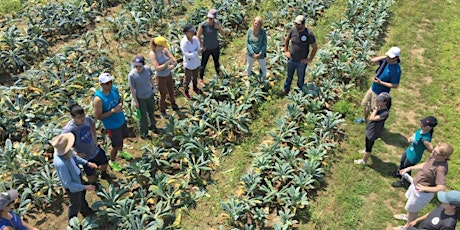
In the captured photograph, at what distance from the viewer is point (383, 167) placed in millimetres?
8297

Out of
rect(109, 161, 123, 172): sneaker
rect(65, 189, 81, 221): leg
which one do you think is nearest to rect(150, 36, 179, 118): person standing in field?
rect(109, 161, 123, 172): sneaker

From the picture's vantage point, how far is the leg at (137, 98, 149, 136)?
8.03 meters

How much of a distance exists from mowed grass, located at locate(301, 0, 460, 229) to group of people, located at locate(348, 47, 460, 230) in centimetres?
32

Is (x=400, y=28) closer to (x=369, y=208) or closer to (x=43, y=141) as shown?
(x=369, y=208)

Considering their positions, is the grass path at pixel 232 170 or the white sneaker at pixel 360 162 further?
the white sneaker at pixel 360 162

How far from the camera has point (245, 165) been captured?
8.42 m

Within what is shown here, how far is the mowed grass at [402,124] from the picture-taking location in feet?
24.4

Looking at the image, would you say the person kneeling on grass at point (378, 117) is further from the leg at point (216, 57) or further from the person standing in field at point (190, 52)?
the leg at point (216, 57)

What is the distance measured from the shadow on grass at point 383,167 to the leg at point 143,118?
489 centimetres

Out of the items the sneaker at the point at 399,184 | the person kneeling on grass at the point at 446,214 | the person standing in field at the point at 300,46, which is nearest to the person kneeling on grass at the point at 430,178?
the person kneeling on grass at the point at 446,214

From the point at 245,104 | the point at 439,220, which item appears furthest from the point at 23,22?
the point at 439,220

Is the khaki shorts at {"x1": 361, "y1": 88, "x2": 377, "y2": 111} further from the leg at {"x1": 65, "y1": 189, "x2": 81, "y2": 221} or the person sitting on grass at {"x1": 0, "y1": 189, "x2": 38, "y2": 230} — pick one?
the person sitting on grass at {"x1": 0, "y1": 189, "x2": 38, "y2": 230}

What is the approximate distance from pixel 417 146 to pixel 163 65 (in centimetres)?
521

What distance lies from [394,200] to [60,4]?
448 inches
